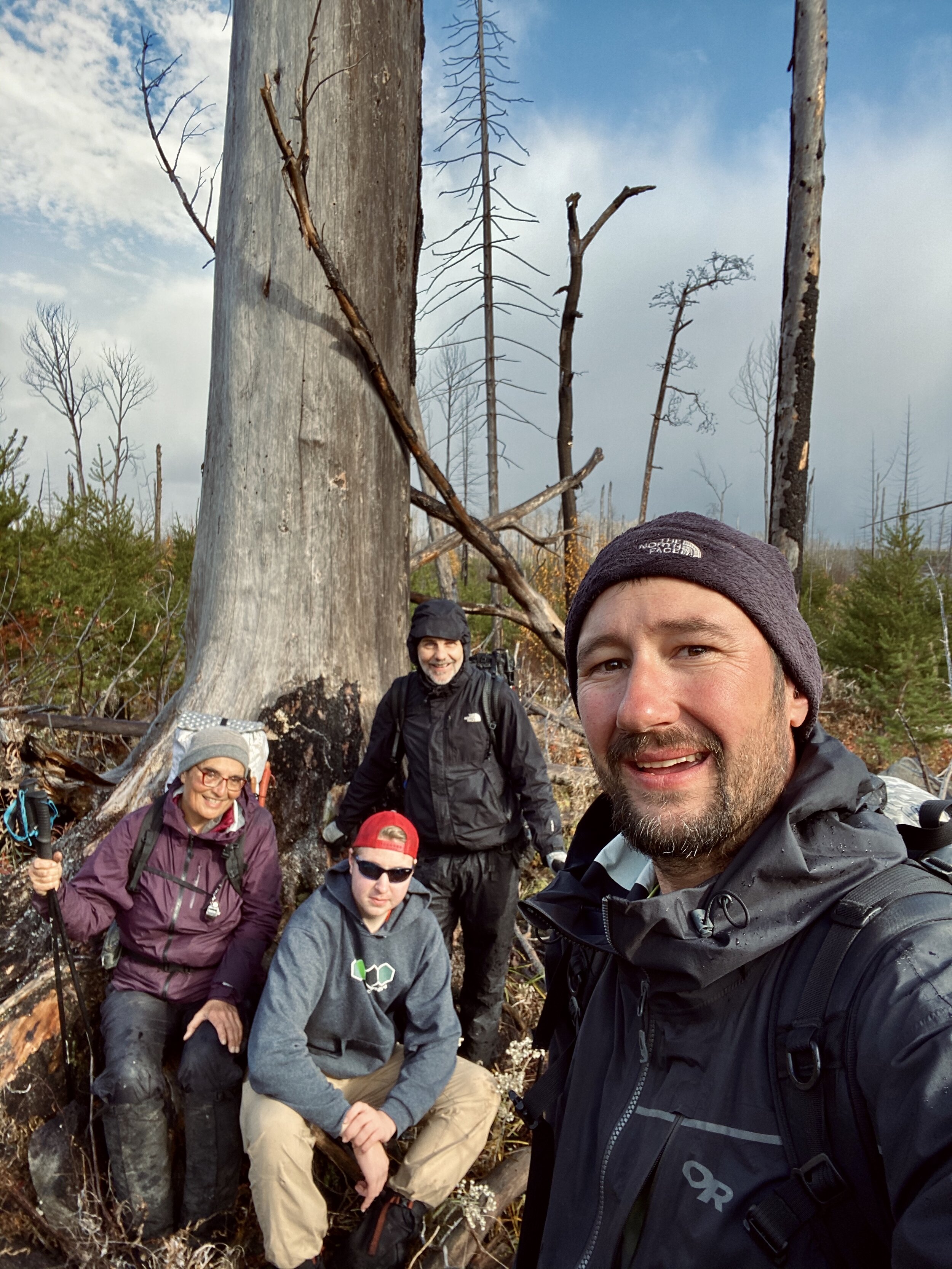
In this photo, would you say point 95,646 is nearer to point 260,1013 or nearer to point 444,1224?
point 260,1013

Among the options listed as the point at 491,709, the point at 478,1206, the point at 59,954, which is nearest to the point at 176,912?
the point at 59,954

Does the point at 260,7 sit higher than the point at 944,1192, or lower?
higher

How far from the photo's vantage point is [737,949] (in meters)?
1.06

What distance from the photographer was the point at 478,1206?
309 centimetres

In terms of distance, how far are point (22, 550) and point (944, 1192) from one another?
36.5 feet

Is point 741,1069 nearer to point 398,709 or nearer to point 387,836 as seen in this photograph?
point 387,836

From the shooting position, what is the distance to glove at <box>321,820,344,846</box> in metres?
4.22

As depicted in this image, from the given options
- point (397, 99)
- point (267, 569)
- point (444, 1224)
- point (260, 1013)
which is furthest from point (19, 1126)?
point (397, 99)

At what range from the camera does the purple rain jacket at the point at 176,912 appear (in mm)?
3418

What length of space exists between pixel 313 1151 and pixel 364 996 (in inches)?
23.9

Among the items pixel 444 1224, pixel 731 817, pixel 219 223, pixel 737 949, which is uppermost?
pixel 219 223

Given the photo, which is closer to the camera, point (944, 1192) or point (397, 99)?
point (944, 1192)

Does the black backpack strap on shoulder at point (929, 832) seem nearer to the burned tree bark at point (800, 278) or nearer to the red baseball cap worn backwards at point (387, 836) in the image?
the red baseball cap worn backwards at point (387, 836)

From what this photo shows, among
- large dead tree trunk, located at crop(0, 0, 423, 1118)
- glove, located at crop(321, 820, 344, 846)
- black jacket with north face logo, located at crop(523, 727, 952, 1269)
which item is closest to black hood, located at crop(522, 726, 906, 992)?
black jacket with north face logo, located at crop(523, 727, 952, 1269)
